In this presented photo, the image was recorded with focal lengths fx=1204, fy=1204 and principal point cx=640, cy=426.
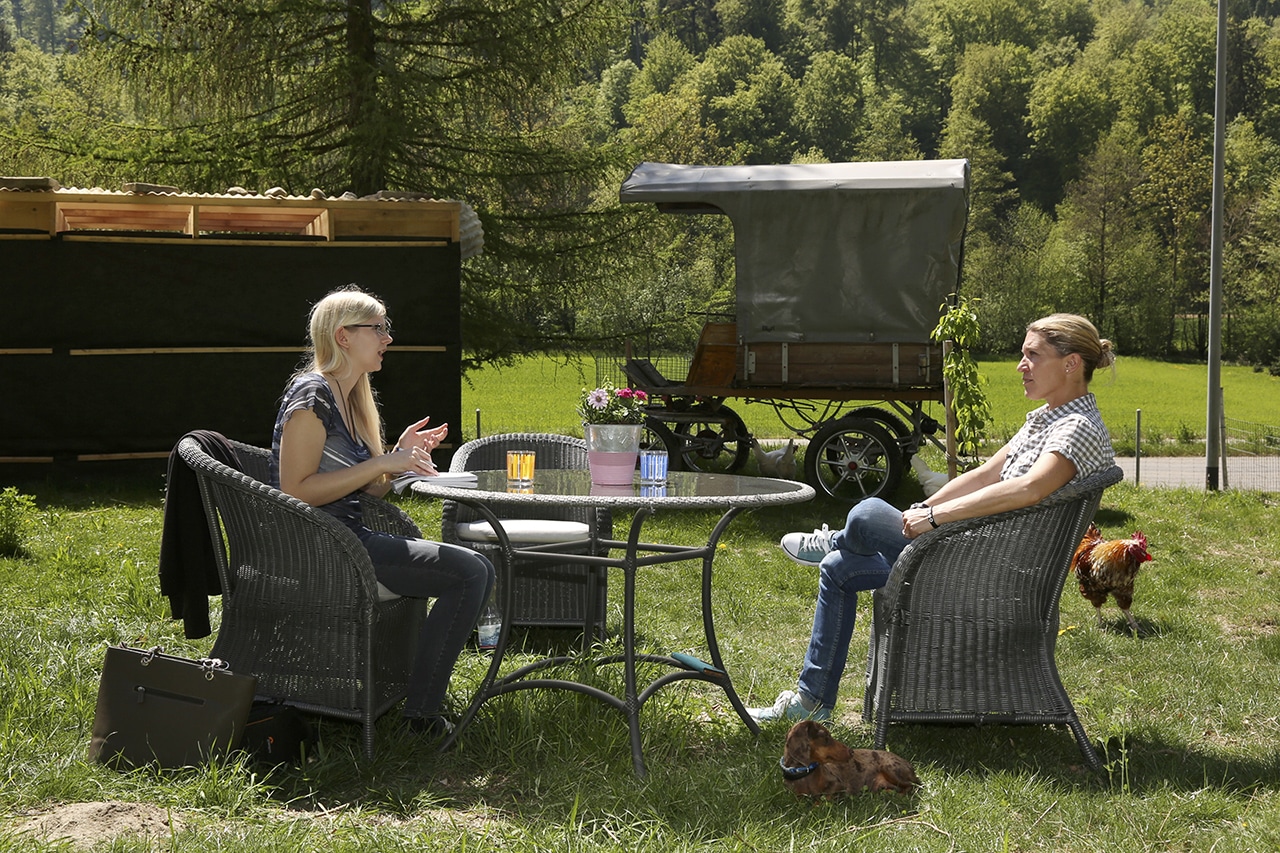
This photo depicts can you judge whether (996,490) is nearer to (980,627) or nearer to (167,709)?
(980,627)

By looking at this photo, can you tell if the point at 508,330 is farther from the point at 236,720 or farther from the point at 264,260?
the point at 236,720

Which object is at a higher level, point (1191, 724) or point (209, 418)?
point (209, 418)

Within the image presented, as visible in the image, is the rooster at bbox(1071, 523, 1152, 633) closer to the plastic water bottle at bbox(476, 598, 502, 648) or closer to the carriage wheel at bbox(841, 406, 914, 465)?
the plastic water bottle at bbox(476, 598, 502, 648)

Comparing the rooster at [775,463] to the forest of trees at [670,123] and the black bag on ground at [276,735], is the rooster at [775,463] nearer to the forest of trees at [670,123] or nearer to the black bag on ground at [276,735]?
the forest of trees at [670,123]

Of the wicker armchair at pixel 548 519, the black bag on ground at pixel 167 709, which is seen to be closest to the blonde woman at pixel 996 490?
the wicker armchair at pixel 548 519

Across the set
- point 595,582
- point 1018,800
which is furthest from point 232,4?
point 1018,800

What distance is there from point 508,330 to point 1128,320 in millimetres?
38785

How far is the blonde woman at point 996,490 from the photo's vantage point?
394 cm

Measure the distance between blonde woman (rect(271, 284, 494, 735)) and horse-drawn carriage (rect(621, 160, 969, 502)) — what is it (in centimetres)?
659

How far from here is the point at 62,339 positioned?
11188mm

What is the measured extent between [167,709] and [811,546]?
93.2 inches

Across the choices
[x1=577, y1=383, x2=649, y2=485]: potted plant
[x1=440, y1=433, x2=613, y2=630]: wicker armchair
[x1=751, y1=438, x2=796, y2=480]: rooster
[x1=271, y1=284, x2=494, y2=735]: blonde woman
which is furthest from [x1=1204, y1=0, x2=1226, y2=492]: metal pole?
[x1=271, y1=284, x2=494, y2=735]: blonde woman

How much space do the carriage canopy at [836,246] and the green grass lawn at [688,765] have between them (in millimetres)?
4618

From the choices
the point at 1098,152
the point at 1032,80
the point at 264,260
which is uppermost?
the point at 1032,80
